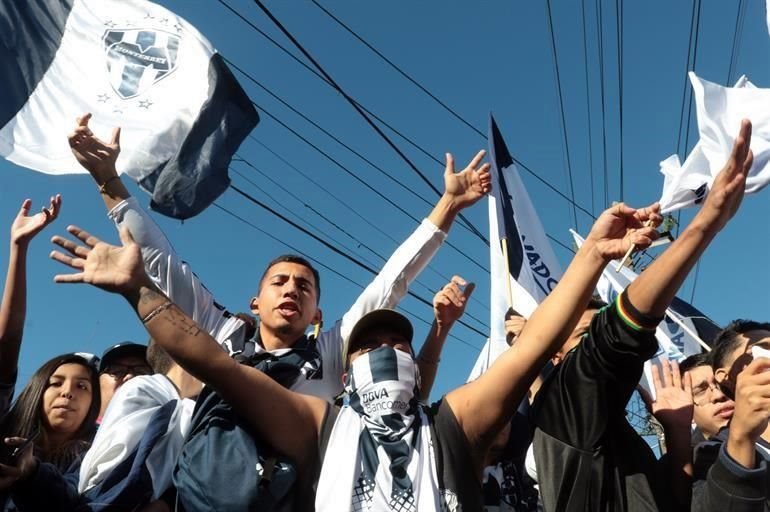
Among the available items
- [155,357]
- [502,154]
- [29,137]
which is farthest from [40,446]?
[502,154]

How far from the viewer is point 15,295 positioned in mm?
2770

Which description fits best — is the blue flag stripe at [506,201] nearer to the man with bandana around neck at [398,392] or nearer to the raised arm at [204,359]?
the man with bandana around neck at [398,392]

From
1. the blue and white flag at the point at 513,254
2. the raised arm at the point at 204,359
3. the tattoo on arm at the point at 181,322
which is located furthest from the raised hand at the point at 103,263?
the blue and white flag at the point at 513,254

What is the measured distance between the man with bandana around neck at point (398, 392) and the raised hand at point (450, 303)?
41.4 inches

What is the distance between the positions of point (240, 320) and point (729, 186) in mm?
2038

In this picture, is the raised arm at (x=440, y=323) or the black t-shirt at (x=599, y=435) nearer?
the black t-shirt at (x=599, y=435)

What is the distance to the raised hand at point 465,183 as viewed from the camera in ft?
11.5

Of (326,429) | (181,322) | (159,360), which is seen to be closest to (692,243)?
(326,429)

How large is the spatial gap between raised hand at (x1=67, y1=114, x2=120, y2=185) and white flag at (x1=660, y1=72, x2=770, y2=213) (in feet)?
9.97

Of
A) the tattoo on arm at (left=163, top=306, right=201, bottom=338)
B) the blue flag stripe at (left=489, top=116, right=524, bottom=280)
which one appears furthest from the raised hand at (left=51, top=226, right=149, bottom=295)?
the blue flag stripe at (left=489, top=116, right=524, bottom=280)

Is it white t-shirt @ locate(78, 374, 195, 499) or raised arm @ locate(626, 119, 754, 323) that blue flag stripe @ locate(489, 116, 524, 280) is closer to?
raised arm @ locate(626, 119, 754, 323)

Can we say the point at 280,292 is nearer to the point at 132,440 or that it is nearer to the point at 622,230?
the point at 132,440

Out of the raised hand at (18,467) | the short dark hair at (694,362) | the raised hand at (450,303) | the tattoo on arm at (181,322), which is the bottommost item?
the raised hand at (18,467)

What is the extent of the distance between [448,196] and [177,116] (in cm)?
187
